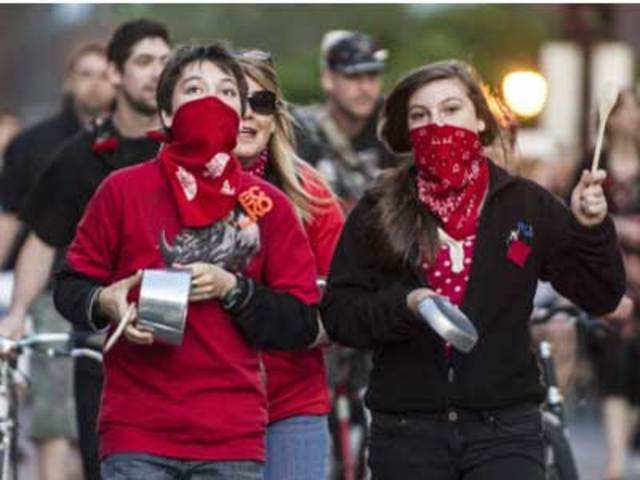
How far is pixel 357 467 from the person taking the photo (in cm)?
1079

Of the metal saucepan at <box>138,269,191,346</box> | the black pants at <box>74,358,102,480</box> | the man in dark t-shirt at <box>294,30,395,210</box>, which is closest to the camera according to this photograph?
the metal saucepan at <box>138,269,191,346</box>

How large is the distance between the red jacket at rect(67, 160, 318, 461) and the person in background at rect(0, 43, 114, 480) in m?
1.90

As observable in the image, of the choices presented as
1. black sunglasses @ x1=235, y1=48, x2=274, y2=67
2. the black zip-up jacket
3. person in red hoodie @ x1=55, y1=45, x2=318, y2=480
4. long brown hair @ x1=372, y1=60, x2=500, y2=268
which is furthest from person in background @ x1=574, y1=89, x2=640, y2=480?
person in red hoodie @ x1=55, y1=45, x2=318, y2=480

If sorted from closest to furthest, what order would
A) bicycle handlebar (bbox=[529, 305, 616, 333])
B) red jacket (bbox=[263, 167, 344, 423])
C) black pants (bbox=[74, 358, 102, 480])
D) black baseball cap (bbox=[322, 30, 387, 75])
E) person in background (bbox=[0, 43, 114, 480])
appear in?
red jacket (bbox=[263, 167, 344, 423])
black pants (bbox=[74, 358, 102, 480])
bicycle handlebar (bbox=[529, 305, 616, 333])
person in background (bbox=[0, 43, 114, 480])
black baseball cap (bbox=[322, 30, 387, 75])

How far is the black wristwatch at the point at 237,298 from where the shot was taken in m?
6.10

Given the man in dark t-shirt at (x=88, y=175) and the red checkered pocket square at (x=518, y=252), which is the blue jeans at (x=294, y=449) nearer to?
the red checkered pocket square at (x=518, y=252)

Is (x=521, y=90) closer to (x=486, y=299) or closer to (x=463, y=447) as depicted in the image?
(x=486, y=299)

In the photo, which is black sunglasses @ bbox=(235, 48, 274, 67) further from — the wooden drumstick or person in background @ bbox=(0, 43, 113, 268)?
person in background @ bbox=(0, 43, 113, 268)

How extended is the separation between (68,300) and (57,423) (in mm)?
4217

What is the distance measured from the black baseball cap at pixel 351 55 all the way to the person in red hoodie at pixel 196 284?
5288 millimetres

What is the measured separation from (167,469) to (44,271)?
2699 mm

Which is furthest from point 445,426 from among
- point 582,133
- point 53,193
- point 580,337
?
point 582,133

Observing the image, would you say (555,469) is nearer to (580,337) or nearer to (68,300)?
(580,337)

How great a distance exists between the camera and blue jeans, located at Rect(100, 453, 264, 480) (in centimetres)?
606
